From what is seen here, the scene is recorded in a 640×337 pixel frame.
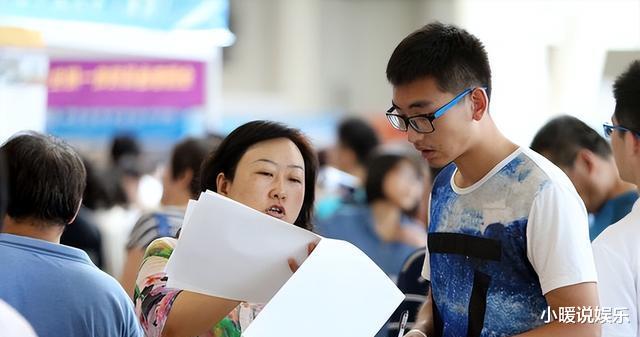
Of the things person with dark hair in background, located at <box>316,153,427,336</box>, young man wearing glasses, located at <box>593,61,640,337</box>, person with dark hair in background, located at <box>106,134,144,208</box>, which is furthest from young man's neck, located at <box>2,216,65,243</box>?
person with dark hair in background, located at <box>106,134,144,208</box>

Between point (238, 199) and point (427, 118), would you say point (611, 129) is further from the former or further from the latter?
point (238, 199)

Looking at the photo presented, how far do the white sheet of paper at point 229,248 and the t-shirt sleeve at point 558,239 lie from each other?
45 cm

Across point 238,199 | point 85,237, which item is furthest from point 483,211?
point 85,237

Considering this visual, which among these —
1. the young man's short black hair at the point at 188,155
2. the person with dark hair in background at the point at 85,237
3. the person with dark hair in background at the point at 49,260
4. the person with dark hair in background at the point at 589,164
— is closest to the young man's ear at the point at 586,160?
the person with dark hair in background at the point at 589,164

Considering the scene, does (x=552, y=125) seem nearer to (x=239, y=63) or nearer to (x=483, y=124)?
(x=483, y=124)

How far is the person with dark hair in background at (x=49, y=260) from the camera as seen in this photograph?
2176 mm

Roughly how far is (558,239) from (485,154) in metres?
0.26

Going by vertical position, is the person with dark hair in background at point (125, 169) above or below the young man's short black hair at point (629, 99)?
below

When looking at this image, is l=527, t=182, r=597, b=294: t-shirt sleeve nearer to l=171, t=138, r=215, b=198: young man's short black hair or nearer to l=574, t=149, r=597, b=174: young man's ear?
l=574, t=149, r=597, b=174: young man's ear

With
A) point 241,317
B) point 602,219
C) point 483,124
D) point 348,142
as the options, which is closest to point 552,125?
point 602,219

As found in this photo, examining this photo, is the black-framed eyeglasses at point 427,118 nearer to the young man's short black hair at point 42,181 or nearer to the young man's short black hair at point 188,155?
the young man's short black hair at point 42,181

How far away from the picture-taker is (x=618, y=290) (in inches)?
83.0

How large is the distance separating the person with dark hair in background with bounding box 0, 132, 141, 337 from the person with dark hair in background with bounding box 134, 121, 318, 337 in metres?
0.09

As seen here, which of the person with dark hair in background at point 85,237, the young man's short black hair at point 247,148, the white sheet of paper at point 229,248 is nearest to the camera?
the white sheet of paper at point 229,248
